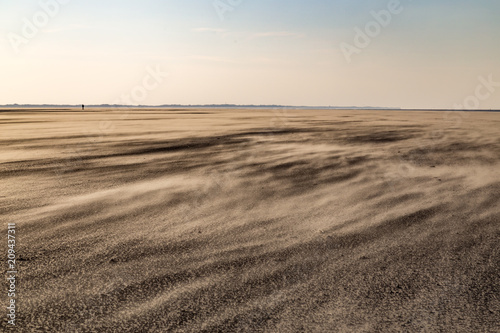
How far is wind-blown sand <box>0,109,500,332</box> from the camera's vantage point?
192 centimetres

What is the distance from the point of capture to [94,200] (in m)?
4.04

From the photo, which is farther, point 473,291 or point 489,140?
point 489,140

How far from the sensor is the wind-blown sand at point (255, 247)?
6.31 ft

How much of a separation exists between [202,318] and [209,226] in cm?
144

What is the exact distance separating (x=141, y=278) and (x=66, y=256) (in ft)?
2.23

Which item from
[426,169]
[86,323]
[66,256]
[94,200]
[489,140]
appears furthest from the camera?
[489,140]

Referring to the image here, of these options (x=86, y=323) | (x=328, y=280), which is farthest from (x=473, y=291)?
(x=86, y=323)

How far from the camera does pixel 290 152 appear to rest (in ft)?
24.0

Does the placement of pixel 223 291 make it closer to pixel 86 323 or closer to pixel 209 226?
pixel 86 323

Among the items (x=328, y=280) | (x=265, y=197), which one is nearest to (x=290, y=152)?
(x=265, y=197)

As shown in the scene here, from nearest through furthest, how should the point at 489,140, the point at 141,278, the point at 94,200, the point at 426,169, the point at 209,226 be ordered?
the point at 141,278 < the point at 209,226 < the point at 94,200 < the point at 426,169 < the point at 489,140

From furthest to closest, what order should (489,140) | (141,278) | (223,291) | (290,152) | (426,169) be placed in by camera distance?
(489,140) < (290,152) < (426,169) < (141,278) < (223,291)

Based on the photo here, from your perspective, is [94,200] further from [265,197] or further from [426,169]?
[426,169]

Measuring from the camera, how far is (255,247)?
9.27 feet
